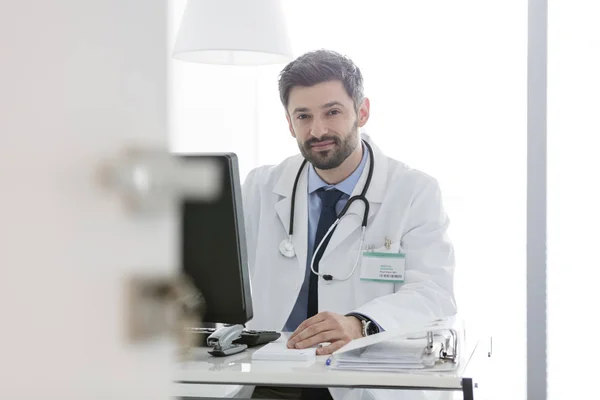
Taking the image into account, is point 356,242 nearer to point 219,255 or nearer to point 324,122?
point 324,122

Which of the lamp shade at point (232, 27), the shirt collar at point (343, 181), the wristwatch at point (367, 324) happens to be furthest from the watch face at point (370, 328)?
the lamp shade at point (232, 27)

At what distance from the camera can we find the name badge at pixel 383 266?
212cm

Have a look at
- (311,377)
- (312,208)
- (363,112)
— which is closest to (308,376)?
(311,377)

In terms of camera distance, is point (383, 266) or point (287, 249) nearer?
point (383, 266)

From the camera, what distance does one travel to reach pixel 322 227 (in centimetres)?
229

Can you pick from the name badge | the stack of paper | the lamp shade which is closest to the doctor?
the name badge

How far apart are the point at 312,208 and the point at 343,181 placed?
0.40ft

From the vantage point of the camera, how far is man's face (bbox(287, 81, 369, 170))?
2398 millimetres

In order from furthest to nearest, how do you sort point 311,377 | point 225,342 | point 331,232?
point 331,232 < point 225,342 < point 311,377

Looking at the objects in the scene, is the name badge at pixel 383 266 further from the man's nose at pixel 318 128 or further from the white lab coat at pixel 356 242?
the man's nose at pixel 318 128

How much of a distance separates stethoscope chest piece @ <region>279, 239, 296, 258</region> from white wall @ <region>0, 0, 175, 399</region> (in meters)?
1.98

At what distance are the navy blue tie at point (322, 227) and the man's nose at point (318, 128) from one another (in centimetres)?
16
